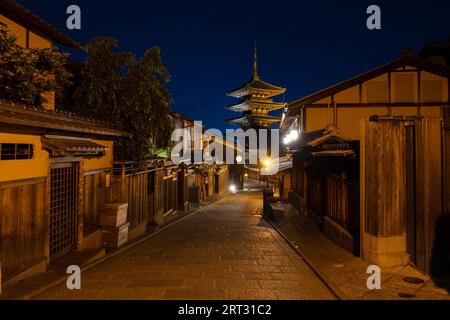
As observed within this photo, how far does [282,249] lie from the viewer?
1121 cm

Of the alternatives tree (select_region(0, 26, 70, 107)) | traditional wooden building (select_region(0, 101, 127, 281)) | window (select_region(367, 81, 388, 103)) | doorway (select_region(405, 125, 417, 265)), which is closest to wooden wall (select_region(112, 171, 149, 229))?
traditional wooden building (select_region(0, 101, 127, 281))

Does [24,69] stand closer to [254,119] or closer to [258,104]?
[258,104]

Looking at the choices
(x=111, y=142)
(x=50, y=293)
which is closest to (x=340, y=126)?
(x=111, y=142)

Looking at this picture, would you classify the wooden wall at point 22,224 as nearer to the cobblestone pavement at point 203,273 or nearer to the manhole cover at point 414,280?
the cobblestone pavement at point 203,273

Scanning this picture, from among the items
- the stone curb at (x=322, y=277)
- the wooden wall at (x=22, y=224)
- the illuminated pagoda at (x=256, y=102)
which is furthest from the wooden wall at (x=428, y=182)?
the illuminated pagoda at (x=256, y=102)

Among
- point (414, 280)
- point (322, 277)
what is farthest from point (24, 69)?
point (414, 280)

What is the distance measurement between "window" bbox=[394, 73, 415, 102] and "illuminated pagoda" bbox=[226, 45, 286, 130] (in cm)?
2474

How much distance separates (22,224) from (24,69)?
4.91 meters

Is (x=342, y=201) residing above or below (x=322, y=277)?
above

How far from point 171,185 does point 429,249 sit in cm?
1423

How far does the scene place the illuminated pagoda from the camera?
1751 inches

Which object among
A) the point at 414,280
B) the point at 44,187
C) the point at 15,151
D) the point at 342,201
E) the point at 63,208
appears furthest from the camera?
the point at 342,201

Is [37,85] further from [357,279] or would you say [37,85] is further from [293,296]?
[357,279]

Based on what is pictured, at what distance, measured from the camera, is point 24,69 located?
32.7 ft
